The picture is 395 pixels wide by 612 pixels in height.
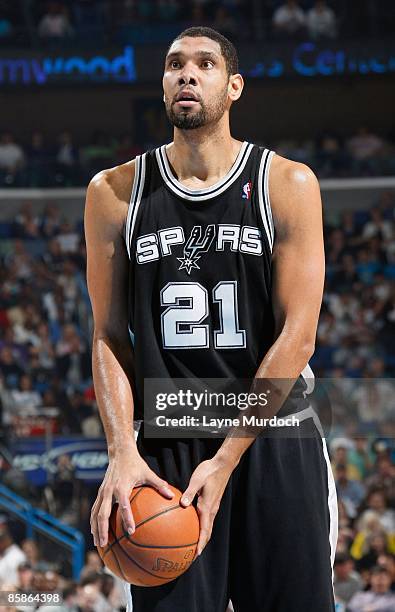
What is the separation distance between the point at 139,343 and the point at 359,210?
11677 mm

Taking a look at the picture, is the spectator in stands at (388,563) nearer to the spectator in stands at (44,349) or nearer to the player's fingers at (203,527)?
the spectator in stands at (44,349)

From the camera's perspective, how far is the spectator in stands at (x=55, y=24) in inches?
573

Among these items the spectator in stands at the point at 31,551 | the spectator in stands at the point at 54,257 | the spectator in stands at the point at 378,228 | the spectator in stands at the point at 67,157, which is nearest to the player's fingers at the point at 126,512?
the spectator in stands at the point at 31,551

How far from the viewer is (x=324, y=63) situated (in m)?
14.3

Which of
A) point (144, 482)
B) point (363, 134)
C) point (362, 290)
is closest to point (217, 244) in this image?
point (144, 482)

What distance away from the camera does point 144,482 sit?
8.73ft

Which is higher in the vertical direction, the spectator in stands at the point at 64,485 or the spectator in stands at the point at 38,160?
the spectator in stands at the point at 38,160

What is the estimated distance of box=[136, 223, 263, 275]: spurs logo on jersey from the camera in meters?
2.81

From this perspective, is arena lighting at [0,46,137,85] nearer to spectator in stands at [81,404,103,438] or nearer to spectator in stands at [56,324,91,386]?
spectator in stands at [56,324,91,386]

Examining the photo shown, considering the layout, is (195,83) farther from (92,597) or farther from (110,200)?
(92,597)

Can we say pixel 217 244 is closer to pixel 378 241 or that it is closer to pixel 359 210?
pixel 378 241

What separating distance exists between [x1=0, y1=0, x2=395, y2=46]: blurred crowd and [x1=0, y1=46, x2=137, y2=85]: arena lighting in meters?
0.25

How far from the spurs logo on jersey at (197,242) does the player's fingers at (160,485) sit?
22.9 inches

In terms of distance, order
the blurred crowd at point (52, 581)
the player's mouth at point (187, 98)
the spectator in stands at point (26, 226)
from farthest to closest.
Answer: the spectator in stands at point (26, 226)
the blurred crowd at point (52, 581)
the player's mouth at point (187, 98)
